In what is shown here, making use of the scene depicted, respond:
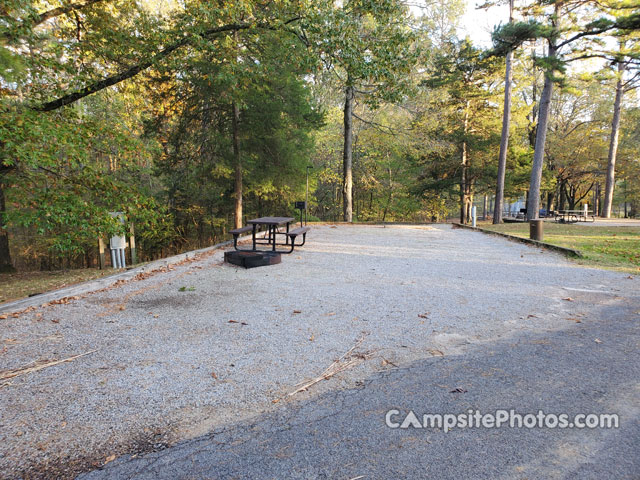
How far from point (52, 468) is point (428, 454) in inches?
65.8

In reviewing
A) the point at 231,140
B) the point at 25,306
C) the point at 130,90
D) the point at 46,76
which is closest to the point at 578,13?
the point at 231,140

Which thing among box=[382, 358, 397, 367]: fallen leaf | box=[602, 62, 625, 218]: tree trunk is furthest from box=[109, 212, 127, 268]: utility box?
box=[602, 62, 625, 218]: tree trunk

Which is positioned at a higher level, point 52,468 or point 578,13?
point 578,13

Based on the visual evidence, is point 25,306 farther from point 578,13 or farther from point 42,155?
point 578,13

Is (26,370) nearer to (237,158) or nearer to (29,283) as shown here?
(29,283)

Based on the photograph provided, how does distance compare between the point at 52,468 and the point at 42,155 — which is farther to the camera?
the point at 42,155

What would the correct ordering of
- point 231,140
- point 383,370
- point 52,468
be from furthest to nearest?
1. point 231,140
2. point 383,370
3. point 52,468

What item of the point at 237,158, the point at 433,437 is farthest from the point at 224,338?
the point at 237,158

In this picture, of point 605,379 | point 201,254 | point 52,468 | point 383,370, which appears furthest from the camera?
point 201,254

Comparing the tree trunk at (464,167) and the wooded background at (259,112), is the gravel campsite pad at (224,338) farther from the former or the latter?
the tree trunk at (464,167)

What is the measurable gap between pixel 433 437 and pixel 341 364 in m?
0.86

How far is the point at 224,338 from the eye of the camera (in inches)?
114

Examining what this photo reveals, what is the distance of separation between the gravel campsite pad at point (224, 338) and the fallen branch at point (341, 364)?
2 cm

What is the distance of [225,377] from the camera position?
7.44 feet
